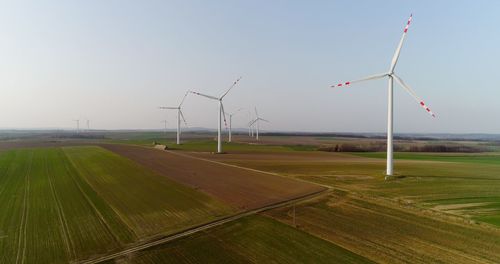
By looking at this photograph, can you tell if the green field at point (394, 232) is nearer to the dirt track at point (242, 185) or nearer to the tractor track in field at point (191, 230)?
the tractor track in field at point (191, 230)

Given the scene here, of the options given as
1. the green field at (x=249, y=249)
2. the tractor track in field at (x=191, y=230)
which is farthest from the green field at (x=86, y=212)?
the green field at (x=249, y=249)

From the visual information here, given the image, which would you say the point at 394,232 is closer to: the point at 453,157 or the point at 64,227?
the point at 64,227

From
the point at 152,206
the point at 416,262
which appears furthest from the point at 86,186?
the point at 416,262

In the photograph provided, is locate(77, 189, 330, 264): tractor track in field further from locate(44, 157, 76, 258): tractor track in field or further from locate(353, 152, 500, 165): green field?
locate(353, 152, 500, 165): green field

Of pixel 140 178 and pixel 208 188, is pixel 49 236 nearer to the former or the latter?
pixel 208 188

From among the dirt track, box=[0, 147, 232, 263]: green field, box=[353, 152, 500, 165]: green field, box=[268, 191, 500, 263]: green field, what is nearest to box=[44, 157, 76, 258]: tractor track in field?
box=[0, 147, 232, 263]: green field

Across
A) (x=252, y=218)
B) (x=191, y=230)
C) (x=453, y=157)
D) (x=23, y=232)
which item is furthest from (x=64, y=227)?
(x=453, y=157)
